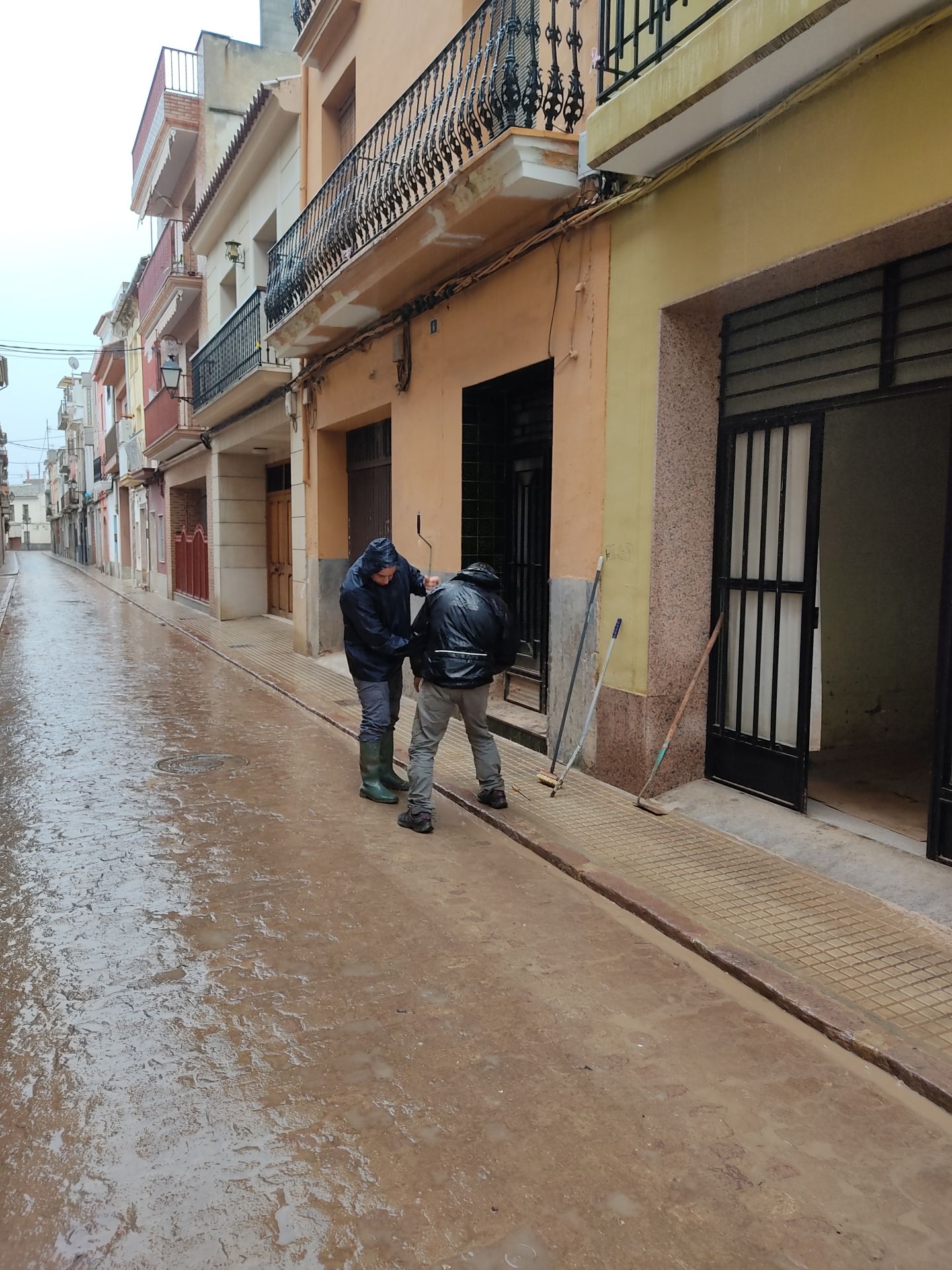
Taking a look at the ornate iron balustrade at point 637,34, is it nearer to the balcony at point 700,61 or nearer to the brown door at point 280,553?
the balcony at point 700,61

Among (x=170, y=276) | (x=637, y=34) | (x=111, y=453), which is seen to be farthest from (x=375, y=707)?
(x=111, y=453)

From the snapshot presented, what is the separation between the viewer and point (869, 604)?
20.3 feet

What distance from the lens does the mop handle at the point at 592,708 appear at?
6023mm

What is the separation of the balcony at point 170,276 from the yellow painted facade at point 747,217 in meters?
14.9

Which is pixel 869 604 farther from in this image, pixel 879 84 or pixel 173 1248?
pixel 173 1248

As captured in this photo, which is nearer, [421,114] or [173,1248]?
[173,1248]

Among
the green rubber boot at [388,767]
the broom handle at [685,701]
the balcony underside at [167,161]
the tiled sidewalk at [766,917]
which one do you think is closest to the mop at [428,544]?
the tiled sidewalk at [766,917]

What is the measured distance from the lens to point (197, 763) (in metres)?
6.98

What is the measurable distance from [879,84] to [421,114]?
4536 mm

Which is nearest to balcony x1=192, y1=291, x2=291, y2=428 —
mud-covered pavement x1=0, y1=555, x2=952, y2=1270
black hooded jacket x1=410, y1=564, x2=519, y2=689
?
black hooded jacket x1=410, y1=564, x2=519, y2=689

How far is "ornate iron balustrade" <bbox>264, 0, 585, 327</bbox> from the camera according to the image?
6.14m

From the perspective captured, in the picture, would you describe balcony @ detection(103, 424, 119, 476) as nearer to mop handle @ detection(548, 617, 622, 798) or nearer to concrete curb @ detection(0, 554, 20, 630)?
concrete curb @ detection(0, 554, 20, 630)

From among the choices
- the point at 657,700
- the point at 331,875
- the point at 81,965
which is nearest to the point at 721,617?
the point at 657,700

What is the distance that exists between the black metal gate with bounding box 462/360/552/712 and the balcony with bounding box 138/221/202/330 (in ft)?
41.3
